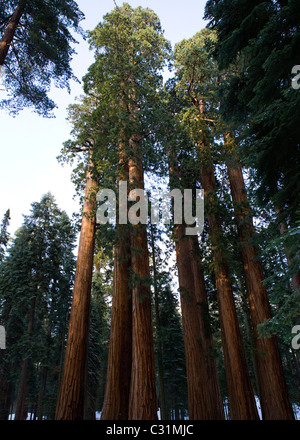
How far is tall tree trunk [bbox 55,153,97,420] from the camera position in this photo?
614 cm

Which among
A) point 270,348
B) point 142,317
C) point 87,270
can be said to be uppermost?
point 87,270

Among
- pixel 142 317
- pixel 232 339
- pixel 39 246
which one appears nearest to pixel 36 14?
pixel 142 317

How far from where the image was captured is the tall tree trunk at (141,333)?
5027 mm

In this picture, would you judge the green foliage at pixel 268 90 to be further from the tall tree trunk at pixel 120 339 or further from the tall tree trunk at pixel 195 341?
the tall tree trunk at pixel 120 339

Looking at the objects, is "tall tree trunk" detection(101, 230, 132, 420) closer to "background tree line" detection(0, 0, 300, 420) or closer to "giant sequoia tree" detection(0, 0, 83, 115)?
"background tree line" detection(0, 0, 300, 420)

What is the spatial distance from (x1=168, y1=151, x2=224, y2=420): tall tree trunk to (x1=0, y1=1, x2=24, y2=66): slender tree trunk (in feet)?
18.2

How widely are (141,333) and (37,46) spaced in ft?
29.4

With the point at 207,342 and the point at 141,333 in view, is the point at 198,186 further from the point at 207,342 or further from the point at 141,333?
the point at 141,333

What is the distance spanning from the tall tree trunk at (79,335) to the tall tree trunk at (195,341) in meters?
2.88

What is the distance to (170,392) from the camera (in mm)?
22062

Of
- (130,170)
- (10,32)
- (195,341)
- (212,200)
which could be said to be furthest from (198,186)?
(10,32)

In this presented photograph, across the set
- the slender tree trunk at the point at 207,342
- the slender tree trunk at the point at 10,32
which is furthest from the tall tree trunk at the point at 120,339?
the slender tree trunk at the point at 10,32
